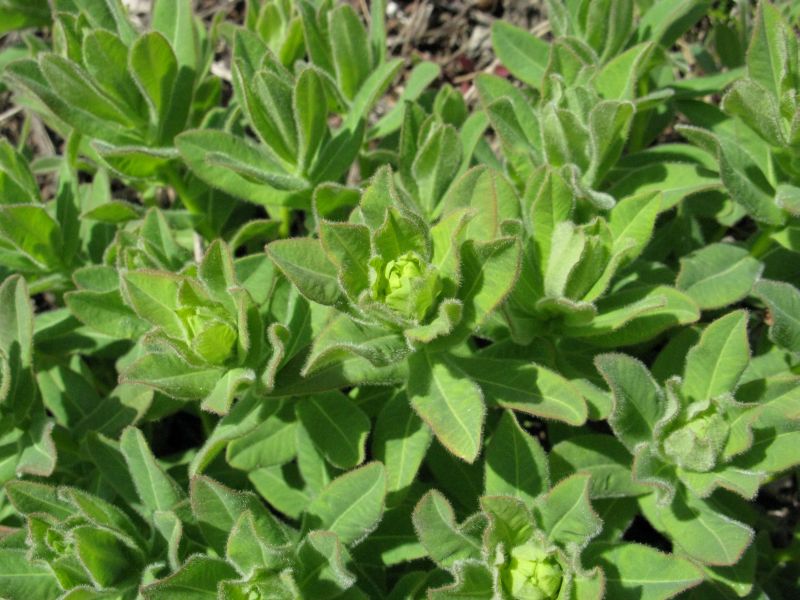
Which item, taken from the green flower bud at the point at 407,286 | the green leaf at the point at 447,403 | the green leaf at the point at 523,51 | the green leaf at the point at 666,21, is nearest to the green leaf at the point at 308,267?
the green flower bud at the point at 407,286

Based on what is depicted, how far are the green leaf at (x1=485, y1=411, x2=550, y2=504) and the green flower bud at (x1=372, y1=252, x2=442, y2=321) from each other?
585 mm

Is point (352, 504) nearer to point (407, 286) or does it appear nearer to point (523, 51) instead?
point (407, 286)

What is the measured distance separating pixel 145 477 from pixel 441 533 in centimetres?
114

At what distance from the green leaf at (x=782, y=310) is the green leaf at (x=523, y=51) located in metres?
1.48

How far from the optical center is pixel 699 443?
2520 mm

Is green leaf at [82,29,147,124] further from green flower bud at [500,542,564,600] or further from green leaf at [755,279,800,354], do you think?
green leaf at [755,279,800,354]

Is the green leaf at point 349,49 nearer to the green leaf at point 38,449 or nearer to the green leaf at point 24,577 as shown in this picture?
the green leaf at point 38,449

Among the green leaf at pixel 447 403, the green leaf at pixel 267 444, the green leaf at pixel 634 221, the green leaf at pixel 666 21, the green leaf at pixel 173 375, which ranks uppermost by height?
the green leaf at pixel 666 21

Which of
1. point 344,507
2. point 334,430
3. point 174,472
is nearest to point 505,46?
point 334,430

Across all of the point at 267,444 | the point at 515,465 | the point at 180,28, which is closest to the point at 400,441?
the point at 515,465

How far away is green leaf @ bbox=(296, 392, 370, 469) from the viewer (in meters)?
2.97

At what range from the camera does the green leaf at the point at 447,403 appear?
240 cm

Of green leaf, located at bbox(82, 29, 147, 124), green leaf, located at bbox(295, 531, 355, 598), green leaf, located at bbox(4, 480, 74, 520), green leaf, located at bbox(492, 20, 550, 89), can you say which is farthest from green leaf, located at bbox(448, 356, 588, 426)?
green leaf, located at bbox(82, 29, 147, 124)

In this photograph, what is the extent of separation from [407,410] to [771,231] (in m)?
1.69
